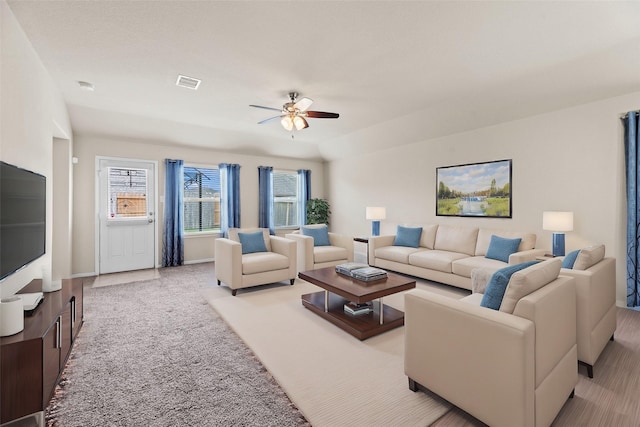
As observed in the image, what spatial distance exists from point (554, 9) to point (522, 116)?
2.40 metres

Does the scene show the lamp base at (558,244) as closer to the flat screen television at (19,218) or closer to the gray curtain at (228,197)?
the flat screen television at (19,218)

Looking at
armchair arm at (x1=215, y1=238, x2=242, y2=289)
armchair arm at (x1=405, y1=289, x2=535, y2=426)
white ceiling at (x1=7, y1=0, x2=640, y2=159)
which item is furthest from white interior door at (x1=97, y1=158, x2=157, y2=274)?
armchair arm at (x1=405, y1=289, x2=535, y2=426)

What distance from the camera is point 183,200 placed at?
6.23 m

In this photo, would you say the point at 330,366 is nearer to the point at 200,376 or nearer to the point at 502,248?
the point at 200,376

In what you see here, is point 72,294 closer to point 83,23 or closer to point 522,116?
point 83,23

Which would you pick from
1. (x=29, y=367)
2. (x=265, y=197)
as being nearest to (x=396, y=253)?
(x=265, y=197)

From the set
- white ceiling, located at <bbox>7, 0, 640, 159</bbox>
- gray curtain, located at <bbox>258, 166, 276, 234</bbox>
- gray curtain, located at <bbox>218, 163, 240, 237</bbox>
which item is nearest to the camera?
white ceiling, located at <bbox>7, 0, 640, 159</bbox>

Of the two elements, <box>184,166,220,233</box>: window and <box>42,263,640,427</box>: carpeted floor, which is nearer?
<box>42,263,640,427</box>: carpeted floor

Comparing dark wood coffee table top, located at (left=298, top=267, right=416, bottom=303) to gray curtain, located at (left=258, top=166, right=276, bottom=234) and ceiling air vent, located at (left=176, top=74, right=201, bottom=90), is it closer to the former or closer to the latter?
ceiling air vent, located at (left=176, top=74, right=201, bottom=90)

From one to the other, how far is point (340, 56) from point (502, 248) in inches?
129

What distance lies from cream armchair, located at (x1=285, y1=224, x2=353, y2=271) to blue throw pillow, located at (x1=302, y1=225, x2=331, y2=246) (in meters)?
0.06

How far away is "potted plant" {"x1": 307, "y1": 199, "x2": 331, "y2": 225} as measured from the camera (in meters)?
7.71

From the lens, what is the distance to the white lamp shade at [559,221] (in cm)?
366

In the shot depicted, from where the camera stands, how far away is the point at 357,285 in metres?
3.11
